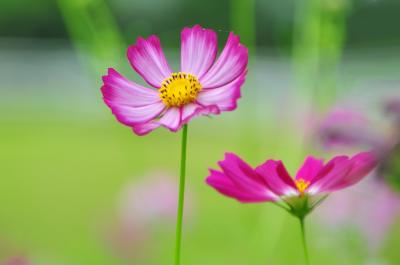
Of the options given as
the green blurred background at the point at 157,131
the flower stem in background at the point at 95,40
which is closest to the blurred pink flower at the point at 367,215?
the green blurred background at the point at 157,131

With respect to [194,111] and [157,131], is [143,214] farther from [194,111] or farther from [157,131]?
[157,131]

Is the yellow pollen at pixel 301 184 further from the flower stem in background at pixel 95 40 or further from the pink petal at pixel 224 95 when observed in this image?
the flower stem in background at pixel 95 40

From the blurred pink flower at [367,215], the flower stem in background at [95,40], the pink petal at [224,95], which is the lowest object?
the blurred pink flower at [367,215]

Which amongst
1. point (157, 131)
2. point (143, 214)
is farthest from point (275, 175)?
point (157, 131)

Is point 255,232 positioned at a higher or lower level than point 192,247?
higher

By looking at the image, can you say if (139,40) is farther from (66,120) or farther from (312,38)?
(66,120)

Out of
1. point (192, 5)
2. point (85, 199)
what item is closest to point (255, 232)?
point (85, 199)

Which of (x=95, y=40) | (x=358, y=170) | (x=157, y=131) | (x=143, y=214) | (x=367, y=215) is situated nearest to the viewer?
(x=358, y=170)
